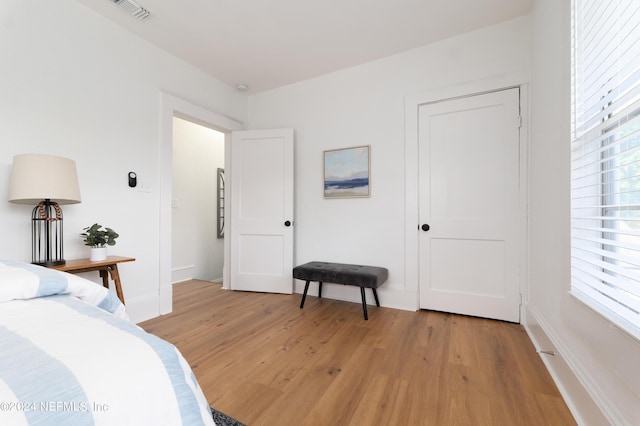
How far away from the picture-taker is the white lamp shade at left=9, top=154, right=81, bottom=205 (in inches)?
64.8

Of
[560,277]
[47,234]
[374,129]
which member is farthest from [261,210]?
[560,277]

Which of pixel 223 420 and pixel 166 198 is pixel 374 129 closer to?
pixel 166 198

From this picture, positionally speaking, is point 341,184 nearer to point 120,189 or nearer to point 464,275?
point 464,275

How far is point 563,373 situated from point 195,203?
444 centimetres

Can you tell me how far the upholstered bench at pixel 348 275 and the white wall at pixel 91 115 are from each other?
150 centimetres

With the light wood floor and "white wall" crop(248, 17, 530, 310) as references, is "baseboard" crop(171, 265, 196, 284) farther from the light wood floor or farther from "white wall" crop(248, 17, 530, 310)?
"white wall" crop(248, 17, 530, 310)

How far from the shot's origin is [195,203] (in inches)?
168

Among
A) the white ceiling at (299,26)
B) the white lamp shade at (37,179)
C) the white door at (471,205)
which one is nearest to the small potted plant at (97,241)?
the white lamp shade at (37,179)

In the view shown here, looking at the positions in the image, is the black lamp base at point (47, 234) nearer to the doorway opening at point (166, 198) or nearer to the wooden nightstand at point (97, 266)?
the wooden nightstand at point (97, 266)

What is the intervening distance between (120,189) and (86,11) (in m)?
1.41

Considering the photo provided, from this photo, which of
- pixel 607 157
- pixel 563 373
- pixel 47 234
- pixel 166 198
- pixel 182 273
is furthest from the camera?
pixel 182 273

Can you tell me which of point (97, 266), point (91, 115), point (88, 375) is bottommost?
point (97, 266)

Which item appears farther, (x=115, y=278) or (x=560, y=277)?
(x=115, y=278)

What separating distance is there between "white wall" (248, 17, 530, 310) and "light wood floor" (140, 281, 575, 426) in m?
0.62
